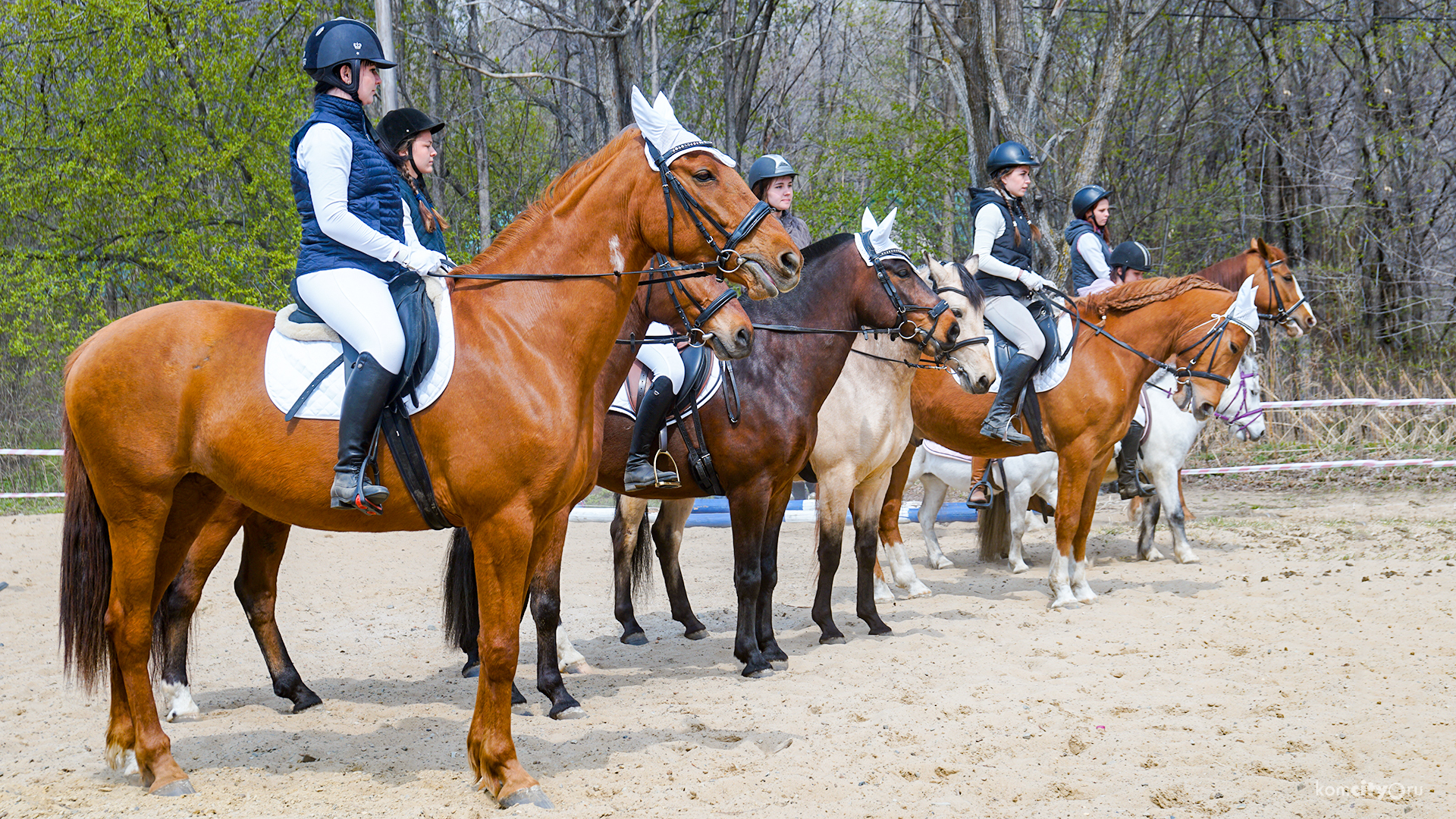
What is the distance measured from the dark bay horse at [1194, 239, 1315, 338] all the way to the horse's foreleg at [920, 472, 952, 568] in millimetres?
3105

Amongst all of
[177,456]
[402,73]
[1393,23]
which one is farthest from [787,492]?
[402,73]

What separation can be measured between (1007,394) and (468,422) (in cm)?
484

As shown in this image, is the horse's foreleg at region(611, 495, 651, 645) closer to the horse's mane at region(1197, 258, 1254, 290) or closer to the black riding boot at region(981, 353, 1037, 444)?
the black riding boot at region(981, 353, 1037, 444)

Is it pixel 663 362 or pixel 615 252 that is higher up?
pixel 615 252

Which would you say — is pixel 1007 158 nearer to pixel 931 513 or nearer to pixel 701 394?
pixel 701 394

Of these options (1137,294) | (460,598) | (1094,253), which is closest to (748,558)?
(460,598)

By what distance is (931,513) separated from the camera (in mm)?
9547

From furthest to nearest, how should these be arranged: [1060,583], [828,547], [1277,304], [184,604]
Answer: [1277,304] → [1060,583] → [828,547] → [184,604]

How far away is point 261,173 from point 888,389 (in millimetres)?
12322

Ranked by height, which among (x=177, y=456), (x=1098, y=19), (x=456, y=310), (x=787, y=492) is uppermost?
(x=1098, y=19)

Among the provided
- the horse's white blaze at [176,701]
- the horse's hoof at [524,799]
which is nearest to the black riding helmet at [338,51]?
the horse's hoof at [524,799]

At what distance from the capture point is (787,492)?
6160 millimetres

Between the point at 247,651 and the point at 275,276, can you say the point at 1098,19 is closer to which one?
the point at 275,276

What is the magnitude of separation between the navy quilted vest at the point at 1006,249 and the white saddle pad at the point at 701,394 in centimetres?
251
